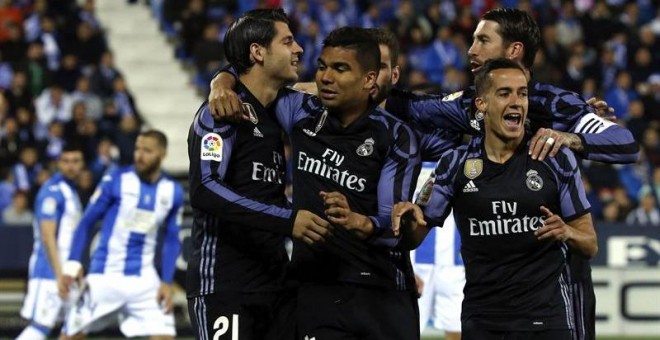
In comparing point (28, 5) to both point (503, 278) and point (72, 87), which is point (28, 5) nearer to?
point (72, 87)

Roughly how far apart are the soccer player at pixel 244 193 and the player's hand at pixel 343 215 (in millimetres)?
471

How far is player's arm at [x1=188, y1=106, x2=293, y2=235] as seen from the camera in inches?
248

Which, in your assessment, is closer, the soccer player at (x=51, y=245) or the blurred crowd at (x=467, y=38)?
the soccer player at (x=51, y=245)

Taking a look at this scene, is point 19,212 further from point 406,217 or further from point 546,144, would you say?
point 546,144

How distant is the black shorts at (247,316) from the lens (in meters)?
6.54

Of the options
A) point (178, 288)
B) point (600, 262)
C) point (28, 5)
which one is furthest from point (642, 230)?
point (28, 5)

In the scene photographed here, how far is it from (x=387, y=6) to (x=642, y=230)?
25.2 feet

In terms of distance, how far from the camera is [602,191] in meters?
17.9

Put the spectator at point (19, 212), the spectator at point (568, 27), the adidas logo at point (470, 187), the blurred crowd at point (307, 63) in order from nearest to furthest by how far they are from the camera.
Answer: the adidas logo at point (470, 187) → the spectator at point (19, 212) → the blurred crowd at point (307, 63) → the spectator at point (568, 27)

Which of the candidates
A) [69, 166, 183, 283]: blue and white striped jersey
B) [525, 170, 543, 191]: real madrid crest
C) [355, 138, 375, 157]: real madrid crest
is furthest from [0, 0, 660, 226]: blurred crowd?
[525, 170, 543, 191]: real madrid crest

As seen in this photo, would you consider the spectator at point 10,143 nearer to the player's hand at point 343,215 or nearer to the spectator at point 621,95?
the spectator at point 621,95

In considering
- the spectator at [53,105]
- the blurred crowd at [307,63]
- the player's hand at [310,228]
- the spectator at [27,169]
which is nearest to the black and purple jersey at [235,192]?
the player's hand at [310,228]

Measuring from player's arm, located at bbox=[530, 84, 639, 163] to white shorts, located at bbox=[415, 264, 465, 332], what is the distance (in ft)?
12.5

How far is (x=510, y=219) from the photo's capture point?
6297 mm
